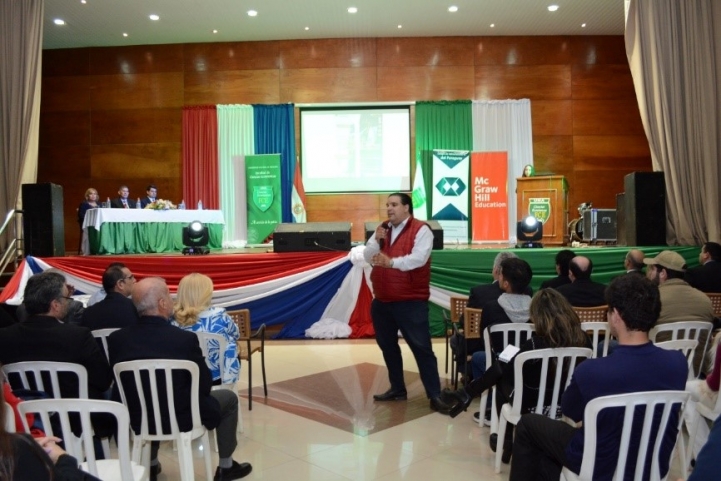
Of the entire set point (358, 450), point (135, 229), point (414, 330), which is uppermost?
point (135, 229)

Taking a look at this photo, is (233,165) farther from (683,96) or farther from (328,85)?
(683,96)

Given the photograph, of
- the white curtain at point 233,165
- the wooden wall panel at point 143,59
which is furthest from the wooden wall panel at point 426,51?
the wooden wall panel at point 143,59

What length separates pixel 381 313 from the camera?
13.6 ft

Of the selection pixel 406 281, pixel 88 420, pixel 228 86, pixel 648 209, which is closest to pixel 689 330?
pixel 406 281

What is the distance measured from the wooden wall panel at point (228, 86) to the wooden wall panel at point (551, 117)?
497 centimetres

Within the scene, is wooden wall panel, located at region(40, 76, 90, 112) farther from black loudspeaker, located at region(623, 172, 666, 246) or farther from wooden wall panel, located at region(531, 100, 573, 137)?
black loudspeaker, located at region(623, 172, 666, 246)

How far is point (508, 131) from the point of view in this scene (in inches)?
440

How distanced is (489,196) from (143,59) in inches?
281

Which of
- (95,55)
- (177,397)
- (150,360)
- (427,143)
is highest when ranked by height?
(95,55)

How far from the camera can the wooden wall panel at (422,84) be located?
11.2 meters

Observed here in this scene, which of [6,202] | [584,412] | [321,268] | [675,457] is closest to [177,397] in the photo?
[584,412]

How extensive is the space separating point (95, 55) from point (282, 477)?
1086cm

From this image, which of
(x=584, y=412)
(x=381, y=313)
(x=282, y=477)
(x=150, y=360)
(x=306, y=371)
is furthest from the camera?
(x=306, y=371)

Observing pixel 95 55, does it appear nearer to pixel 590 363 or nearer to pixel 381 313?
pixel 381 313
